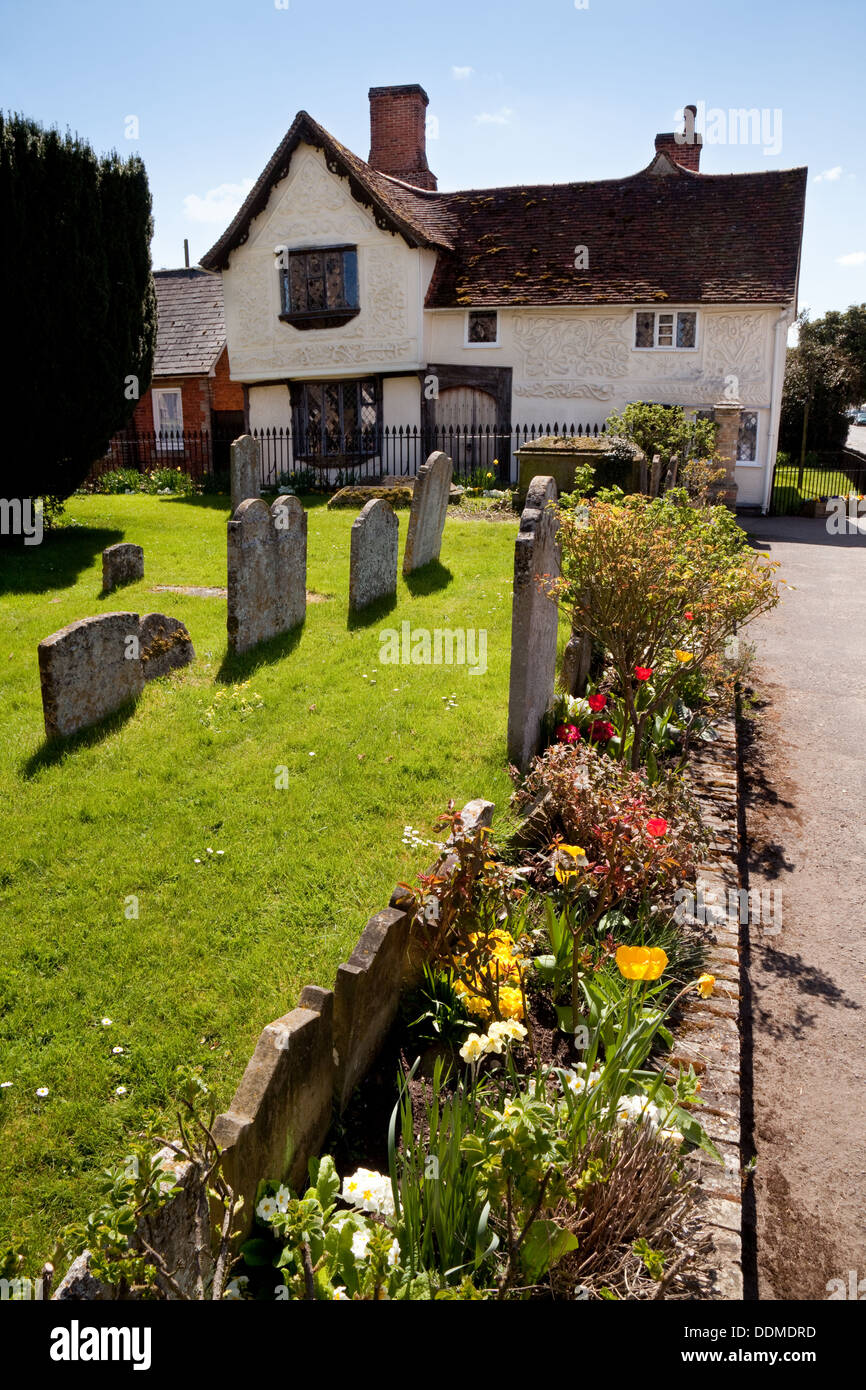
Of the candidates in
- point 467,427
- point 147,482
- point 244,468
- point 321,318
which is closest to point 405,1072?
point 244,468

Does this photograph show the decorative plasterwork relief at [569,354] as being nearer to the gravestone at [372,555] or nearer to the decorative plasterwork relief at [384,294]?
the decorative plasterwork relief at [384,294]

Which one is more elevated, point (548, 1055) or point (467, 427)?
point (467, 427)

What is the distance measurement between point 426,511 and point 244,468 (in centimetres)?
484

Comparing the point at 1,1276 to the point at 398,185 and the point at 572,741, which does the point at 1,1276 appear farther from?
the point at 398,185

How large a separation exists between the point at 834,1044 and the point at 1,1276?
3727 millimetres

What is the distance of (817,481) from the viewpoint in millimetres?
30391

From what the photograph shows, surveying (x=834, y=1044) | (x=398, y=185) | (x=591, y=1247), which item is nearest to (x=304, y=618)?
(x=834, y=1044)

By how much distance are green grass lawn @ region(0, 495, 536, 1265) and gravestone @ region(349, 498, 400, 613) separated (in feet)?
0.97

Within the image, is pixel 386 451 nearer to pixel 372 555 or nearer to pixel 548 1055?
pixel 372 555

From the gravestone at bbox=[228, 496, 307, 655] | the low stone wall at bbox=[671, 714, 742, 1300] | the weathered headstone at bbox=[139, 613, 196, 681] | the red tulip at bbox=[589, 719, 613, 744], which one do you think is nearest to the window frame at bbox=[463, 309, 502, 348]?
the gravestone at bbox=[228, 496, 307, 655]

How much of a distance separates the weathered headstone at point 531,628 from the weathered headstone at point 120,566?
22.3 feet

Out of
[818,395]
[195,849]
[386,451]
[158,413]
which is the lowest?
[195,849]

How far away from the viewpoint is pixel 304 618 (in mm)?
10086

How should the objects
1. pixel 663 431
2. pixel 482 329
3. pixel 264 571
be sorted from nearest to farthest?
pixel 264 571
pixel 663 431
pixel 482 329
